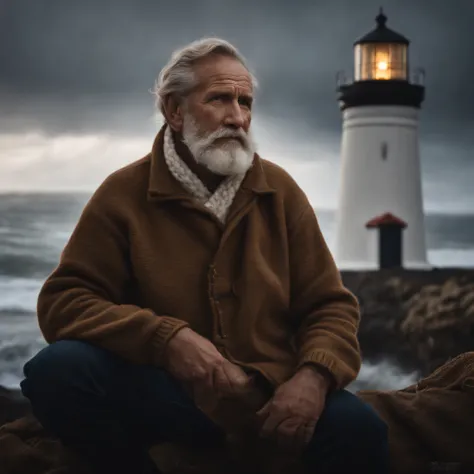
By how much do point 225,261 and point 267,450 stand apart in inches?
16.4

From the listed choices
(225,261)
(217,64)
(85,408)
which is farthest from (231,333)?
(217,64)

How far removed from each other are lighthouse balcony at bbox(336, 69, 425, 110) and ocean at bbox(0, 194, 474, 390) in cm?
135

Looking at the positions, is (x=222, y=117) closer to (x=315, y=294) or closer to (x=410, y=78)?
(x=315, y=294)

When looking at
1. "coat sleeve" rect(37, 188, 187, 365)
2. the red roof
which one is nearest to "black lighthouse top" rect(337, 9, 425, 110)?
the red roof

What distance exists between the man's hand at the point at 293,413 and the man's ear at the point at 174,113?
0.61 metres

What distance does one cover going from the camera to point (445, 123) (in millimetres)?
14445

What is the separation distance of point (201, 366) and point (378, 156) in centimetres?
1039

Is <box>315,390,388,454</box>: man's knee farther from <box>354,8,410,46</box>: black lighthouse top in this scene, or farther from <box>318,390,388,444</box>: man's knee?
<box>354,8,410,46</box>: black lighthouse top

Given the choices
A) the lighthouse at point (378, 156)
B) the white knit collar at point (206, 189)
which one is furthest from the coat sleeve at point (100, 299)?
the lighthouse at point (378, 156)

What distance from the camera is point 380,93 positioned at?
1238cm

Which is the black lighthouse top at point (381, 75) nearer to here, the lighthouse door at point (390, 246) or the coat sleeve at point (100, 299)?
the lighthouse door at point (390, 246)

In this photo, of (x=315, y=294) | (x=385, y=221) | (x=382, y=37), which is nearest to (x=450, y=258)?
(x=385, y=221)

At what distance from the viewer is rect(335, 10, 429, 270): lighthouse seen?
12.5 m

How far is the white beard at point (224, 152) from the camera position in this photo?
2.44 m
